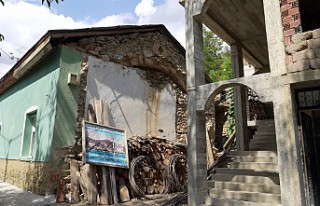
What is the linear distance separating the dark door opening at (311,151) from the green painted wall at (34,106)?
222 inches

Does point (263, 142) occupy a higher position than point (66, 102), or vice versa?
point (66, 102)

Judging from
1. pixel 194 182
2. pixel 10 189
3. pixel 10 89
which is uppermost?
pixel 10 89

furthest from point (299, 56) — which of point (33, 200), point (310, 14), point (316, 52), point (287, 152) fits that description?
point (33, 200)

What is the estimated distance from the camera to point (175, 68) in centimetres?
939

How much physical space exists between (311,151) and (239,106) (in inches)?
115

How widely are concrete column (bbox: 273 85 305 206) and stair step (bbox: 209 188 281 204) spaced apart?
0.63 meters

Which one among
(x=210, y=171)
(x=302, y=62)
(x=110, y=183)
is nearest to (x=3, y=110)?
(x=110, y=183)

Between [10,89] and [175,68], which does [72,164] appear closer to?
[175,68]

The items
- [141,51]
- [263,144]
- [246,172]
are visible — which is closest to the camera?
[246,172]

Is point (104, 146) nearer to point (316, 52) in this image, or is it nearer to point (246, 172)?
point (246, 172)

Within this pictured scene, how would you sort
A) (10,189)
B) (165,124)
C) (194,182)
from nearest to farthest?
(194,182) → (10,189) → (165,124)

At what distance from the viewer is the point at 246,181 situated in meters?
5.05

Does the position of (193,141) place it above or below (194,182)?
above

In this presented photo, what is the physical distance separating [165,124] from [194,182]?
4.32 metres
